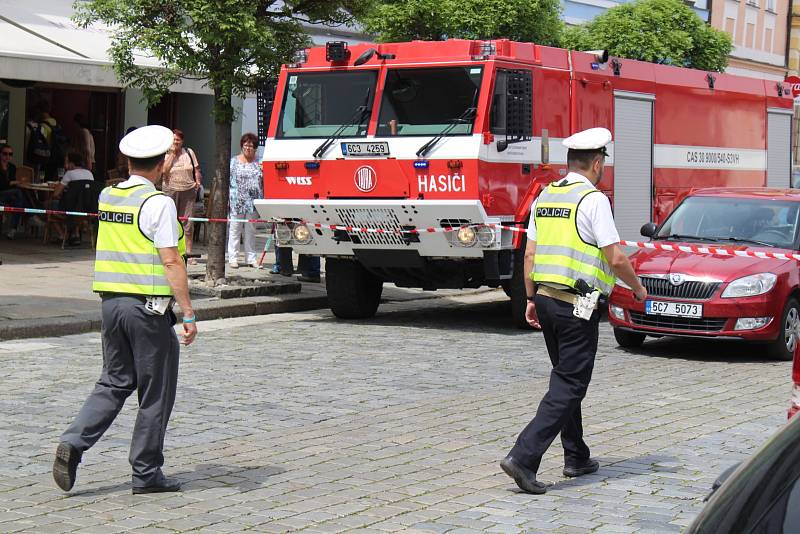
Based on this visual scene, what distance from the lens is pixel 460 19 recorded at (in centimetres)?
2339

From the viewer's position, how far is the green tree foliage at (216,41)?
14789 mm

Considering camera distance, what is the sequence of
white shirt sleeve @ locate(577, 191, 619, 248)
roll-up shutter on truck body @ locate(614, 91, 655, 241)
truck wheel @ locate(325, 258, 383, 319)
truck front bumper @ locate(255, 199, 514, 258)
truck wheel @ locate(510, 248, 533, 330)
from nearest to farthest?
1. white shirt sleeve @ locate(577, 191, 619, 248)
2. truck front bumper @ locate(255, 199, 514, 258)
3. truck wheel @ locate(510, 248, 533, 330)
4. truck wheel @ locate(325, 258, 383, 319)
5. roll-up shutter on truck body @ locate(614, 91, 655, 241)

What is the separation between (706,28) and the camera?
31188mm

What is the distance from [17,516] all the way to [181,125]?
68.1ft

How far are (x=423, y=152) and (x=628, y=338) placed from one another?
2.63 metres

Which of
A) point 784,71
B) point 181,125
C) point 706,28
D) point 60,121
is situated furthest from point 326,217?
point 784,71

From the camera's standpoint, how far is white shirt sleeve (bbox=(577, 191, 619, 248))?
6.92 meters

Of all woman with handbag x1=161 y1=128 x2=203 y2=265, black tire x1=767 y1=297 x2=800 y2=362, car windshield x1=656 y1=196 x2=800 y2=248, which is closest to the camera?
black tire x1=767 y1=297 x2=800 y2=362

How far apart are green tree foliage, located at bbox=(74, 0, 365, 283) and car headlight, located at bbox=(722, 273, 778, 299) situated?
5864 millimetres

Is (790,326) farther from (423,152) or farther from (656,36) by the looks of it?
(656,36)

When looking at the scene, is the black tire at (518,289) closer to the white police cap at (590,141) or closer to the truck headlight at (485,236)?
the truck headlight at (485,236)

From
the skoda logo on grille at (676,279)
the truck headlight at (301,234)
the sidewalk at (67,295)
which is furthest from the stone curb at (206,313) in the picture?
the skoda logo on grille at (676,279)

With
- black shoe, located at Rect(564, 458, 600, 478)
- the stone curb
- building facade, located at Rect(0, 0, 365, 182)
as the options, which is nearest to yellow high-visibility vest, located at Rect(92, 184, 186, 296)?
black shoe, located at Rect(564, 458, 600, 478)

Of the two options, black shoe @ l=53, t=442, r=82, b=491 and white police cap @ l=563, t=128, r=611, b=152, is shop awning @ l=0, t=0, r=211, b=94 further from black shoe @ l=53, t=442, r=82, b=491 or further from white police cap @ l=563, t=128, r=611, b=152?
black shoe @ l=53, t=442, r=82, b=491
